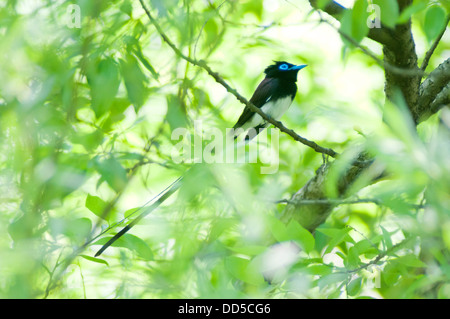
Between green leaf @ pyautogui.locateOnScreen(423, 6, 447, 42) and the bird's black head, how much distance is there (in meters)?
2.25

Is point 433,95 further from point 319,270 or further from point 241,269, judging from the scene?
point 241,269

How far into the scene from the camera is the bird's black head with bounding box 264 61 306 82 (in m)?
3.40

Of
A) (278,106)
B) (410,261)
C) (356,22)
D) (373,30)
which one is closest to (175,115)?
(356,22)

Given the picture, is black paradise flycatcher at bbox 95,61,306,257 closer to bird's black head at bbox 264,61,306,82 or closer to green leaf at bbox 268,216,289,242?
bird's black head at bbox 264,61,306,82

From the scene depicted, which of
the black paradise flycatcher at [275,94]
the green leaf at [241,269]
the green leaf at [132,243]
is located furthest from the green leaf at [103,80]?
the black paradise flycatcher at [275,94]

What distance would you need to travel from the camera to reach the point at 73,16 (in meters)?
1.63

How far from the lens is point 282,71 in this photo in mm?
3461

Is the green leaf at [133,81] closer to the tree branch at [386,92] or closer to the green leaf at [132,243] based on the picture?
the green leaf at [132,243]

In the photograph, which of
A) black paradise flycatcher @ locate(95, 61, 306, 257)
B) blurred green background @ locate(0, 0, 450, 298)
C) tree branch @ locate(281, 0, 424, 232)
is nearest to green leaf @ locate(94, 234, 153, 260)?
blurred green background @ locate(0, 0, 450, 298)

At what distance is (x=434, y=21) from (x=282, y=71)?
95.3 inches

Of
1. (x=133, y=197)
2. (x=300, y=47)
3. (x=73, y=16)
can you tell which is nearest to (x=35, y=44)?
(x=73, y=16)

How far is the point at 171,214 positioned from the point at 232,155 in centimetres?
25

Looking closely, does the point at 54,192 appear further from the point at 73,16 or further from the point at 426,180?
the point at 426,180
